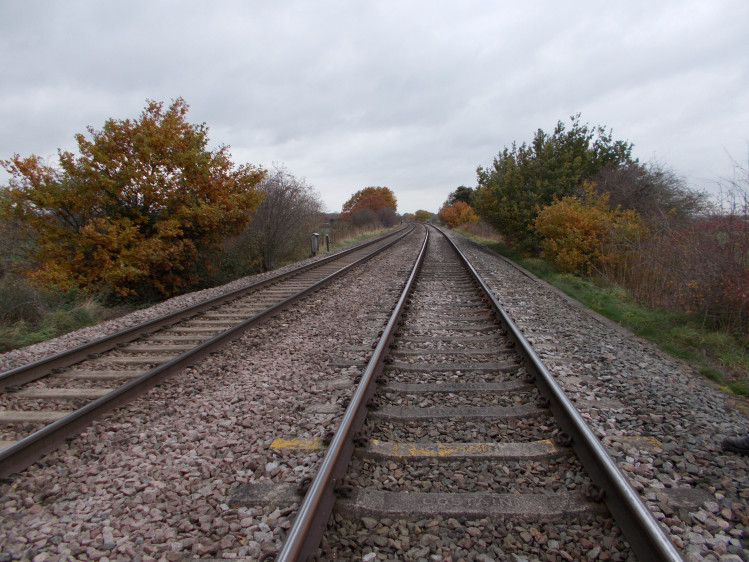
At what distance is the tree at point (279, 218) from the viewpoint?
1752 cm

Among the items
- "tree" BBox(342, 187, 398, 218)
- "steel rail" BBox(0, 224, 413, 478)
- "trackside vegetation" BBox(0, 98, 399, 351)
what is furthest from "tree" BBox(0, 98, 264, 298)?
"tree" BBox(342, 187, 398, 218)

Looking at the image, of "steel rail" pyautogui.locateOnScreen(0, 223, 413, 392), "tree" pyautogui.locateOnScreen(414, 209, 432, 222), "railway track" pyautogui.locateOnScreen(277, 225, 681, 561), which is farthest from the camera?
"tree" pyautogui.locateOnScreen(414, 209, 432, 222)

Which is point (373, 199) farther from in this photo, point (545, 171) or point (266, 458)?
point (266, 458)

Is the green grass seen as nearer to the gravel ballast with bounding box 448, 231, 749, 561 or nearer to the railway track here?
the gravel ballast with bounding box 448, 231, 749, 561

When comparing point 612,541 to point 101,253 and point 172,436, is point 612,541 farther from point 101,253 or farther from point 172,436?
point 101,253

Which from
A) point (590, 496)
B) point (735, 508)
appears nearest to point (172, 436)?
point (590, 496)

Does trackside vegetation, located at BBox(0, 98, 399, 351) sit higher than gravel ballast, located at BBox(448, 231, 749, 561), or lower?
higher

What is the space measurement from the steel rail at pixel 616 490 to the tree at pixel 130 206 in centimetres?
1043

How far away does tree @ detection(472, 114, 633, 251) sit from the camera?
659 inches

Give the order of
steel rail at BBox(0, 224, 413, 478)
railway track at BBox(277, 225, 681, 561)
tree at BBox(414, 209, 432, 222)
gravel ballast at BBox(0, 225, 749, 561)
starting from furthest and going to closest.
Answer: tree at BBox(414, 209, 432, 222) < steel rail at BBox(0, 224, 413, 478) < gravel ballast at BBox(0, 225, 749, 561) < railway track at BBox(277, 225, 681, 561)

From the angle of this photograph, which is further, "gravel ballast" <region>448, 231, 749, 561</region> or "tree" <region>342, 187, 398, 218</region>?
"tree" <region>342, 187, 398, 218</region>

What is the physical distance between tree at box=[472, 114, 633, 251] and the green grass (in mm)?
7968

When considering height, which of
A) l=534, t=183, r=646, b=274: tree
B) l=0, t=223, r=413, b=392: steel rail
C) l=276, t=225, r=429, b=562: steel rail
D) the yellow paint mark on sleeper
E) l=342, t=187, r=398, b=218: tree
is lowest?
the yellow paint mark on sleeper

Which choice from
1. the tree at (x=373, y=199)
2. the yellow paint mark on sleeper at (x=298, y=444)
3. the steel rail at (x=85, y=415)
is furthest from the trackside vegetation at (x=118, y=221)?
the tree at (x=373, y=199)
